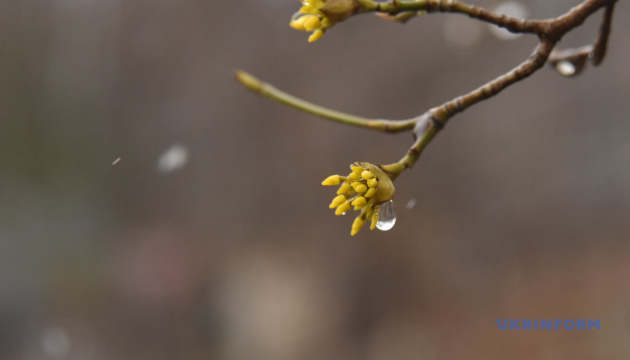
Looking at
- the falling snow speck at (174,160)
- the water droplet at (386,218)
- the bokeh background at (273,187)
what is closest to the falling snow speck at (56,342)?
the bokeh background at (273,187)

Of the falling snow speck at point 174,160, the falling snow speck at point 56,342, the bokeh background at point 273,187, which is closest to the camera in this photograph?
the bokeh background at point 273,187

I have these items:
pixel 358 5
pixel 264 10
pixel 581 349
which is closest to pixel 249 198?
pixel 264 10

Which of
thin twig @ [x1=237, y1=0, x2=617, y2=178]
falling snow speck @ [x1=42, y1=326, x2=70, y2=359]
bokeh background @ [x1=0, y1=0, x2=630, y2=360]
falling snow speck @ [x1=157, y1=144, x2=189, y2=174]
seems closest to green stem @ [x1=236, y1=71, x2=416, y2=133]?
thin twig @ [x1=237, y1=0, x2=617, y2=178]

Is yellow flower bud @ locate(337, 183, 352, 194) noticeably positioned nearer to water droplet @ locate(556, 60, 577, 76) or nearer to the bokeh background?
water droplet @ locate(556, 60, 577, 76)

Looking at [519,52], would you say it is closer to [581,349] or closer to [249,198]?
[581,349]

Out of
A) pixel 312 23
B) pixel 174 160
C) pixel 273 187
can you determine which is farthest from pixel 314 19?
pixel 174 160

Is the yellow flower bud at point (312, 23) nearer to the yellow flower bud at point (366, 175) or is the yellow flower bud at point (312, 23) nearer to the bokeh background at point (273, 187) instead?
the yellow flower bud at point (366, 175)
